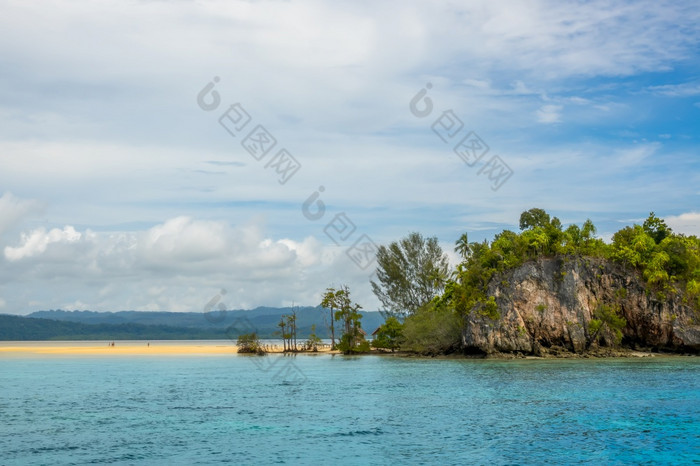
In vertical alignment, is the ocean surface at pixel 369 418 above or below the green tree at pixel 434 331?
below

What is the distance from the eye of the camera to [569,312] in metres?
80.3

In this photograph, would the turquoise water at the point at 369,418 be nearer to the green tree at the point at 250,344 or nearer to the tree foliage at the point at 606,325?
the tree foliage at the point at 606,325

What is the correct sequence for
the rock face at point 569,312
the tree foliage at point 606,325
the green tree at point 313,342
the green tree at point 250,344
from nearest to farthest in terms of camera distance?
the rock face at point 569,312
the tree foliage at point 606,325
the green tree at point 250,344
the green tree at point 313,342

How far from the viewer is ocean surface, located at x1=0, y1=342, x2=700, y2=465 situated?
28.2 meters

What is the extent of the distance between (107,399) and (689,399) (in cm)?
4089

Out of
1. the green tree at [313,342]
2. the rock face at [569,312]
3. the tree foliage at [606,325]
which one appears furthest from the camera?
the green tree at [313,342]

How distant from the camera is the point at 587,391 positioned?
47281 millimetres

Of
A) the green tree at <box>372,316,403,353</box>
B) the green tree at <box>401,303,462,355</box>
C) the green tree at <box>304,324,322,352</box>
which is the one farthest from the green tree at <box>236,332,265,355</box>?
the green tree at <box>401,303,462,355</box>

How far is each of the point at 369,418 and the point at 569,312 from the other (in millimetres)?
49774

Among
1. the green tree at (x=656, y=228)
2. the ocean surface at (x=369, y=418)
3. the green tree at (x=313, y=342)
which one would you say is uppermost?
the green tree at (x=656, y=228)

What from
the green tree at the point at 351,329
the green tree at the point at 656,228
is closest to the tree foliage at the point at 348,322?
the green tree at the point at 351,329

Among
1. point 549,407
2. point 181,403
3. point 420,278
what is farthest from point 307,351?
point 549,407

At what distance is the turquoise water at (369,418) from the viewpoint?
28.2 metres

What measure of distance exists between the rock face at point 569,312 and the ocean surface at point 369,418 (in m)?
13.1
